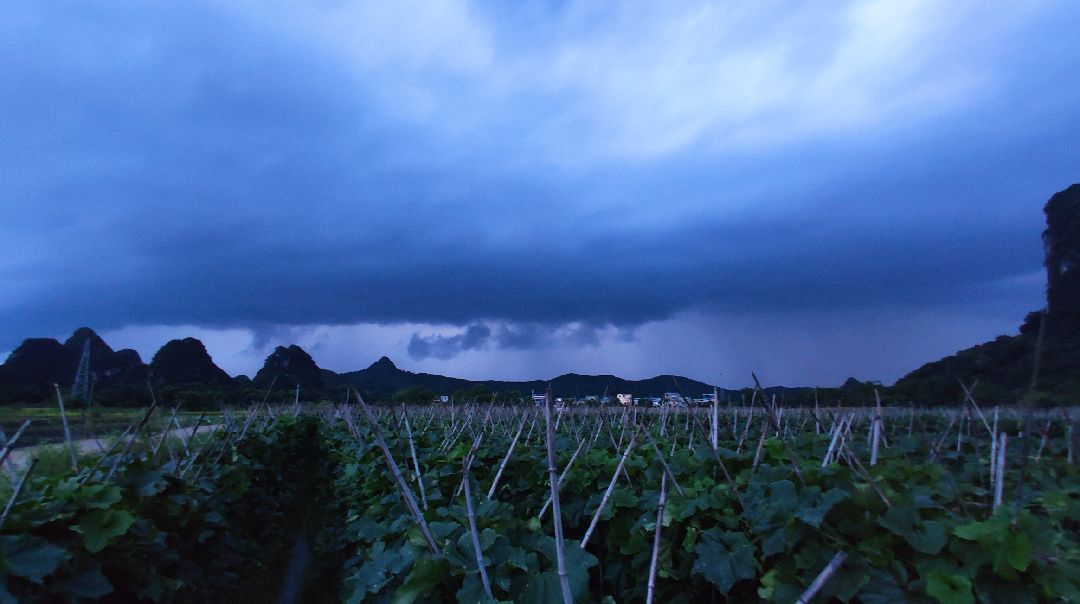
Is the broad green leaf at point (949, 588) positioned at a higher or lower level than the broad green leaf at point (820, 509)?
lower

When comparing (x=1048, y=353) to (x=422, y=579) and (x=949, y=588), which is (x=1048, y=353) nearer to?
(x=949, y=588)

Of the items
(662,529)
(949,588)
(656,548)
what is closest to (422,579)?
(656,548)

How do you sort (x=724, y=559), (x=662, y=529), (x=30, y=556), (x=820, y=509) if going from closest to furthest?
(x=820, y=509), (x=724, y=559), (x=30, y=556), (x=662, y=529)

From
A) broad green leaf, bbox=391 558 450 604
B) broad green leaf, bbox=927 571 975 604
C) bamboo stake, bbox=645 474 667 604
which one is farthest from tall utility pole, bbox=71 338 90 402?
broad green leaf, bbox=927 571 975 604

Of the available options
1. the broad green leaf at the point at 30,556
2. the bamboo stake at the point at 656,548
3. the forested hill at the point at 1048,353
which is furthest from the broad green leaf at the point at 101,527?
the forested hill at the point at 1048,353

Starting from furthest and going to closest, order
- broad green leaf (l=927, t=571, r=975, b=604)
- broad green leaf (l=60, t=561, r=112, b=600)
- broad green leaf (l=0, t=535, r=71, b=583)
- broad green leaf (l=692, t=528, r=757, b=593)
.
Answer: broad green leaf (l=60, t=561, r=112, b=600), broad green leaf (l=0, t=535, r=71, b=583), broad green leaf (l=692, t=528, r=757, b=593), broad green leaf (l=927, t=571, r=975, b=604)

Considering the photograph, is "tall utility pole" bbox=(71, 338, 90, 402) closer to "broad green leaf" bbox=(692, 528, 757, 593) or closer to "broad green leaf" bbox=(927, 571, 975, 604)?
"broad green leaf" bbox=(692, 528, 757, 593)

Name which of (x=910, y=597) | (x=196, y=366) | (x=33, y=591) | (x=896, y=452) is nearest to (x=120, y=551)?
(x=33, y=591)

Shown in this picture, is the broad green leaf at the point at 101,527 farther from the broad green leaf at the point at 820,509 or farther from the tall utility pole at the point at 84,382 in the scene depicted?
the broad green leaf at the point at 820,509

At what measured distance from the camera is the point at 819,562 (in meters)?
2.67

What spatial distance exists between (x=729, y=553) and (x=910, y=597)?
2.61ft

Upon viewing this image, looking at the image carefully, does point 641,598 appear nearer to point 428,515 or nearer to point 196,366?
point 428,515

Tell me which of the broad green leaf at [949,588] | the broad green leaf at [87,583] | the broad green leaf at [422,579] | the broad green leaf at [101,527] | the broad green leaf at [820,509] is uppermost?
the broad green leaf at [820,509]

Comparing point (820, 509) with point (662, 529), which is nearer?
point (820, 509)
